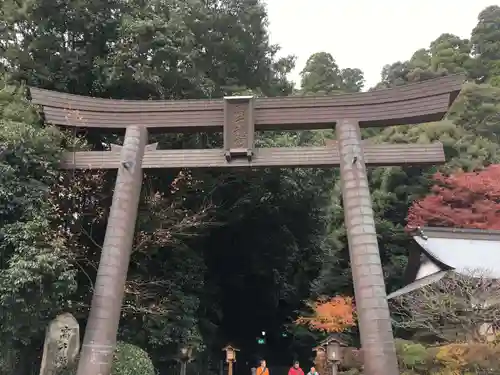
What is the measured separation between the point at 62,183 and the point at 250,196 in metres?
7.24

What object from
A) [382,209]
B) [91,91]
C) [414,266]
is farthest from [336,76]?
[91,91]

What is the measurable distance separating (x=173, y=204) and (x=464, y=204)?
14.0 metres

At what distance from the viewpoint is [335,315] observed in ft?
59.1

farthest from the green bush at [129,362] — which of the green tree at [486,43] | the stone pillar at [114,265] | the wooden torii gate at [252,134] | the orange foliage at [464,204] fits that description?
the green tree at [486,43]

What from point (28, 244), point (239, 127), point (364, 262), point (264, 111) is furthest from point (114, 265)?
point (364, 262)

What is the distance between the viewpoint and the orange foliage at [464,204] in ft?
66.4

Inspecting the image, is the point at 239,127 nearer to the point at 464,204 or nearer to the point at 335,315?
the point at 335,315

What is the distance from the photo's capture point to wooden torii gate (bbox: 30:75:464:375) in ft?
31.8

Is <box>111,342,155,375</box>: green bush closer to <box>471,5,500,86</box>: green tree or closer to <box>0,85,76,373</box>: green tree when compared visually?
<box>0,85,76,373</box>: green tree

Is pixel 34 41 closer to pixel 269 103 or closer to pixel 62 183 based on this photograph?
pixel 62 183

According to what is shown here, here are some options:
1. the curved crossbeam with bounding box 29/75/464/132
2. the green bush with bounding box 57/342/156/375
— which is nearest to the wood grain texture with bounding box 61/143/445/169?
the curved crossbeam with bounding box 29/75/464/132

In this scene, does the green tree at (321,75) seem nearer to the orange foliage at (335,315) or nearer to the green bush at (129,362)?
the orange foliage at (335,315)

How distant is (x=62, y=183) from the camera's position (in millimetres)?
10344

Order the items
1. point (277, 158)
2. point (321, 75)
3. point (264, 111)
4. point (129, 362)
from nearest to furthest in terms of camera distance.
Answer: point (129, 362), point (277, 158), point (264, 111), point (321, 75)
